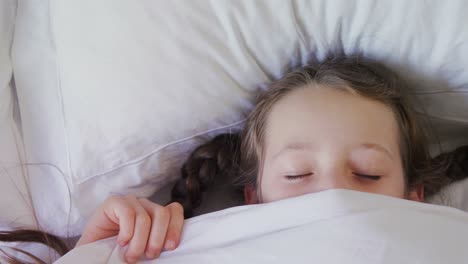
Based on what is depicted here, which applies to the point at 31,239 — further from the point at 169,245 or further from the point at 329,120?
the point at 329,120

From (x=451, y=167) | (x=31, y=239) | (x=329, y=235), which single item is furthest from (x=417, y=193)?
(x=31, y=239)

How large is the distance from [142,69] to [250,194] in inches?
12.8

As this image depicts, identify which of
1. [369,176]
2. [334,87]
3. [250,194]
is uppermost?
[334,87]

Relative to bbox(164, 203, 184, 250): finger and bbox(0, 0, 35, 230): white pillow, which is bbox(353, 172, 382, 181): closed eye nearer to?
bbox(164, 203, 184, 250): finger

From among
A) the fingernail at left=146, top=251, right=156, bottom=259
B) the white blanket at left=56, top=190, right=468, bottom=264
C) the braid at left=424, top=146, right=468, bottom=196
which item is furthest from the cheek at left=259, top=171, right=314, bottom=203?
the braid at left=424, top=146, right=468, bottom=196

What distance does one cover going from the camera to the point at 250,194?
99 cm

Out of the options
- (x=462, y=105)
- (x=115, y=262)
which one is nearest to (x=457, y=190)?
(x=462, y=105)

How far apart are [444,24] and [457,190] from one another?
0.35m

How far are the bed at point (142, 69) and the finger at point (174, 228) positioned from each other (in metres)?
0.13

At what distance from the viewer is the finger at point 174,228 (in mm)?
764

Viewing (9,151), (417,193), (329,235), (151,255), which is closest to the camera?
(329,235)

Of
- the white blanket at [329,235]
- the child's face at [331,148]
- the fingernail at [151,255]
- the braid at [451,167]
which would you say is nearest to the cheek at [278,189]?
the child's face at [331,148]

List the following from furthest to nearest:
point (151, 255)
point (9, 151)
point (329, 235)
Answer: point (9, 151) < point (151, 255) < point (329, 235)

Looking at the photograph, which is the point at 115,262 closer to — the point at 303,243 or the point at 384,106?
the point at 303,243
